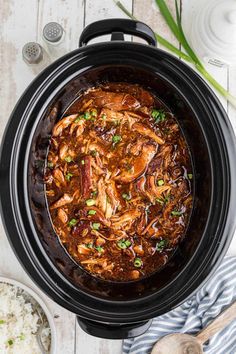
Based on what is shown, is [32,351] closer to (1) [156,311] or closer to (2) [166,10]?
(1) [156,311]

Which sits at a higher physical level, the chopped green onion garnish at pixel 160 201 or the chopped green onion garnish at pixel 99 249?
the chopped green onion garnish at pixel 160 201

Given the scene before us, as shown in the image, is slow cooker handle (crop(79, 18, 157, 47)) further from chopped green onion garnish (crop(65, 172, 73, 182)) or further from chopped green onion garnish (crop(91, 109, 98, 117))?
chopped green onion garnish (crop(65, 172, 73, 182))

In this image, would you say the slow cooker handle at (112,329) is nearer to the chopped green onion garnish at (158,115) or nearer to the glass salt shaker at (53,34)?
the chopped green onion garnish at (158,115)

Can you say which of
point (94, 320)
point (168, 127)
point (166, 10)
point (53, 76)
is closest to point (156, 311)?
Answer: point (94, 320)

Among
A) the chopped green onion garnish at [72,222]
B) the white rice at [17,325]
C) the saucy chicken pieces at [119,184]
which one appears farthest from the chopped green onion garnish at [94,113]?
the white rice at [17,325]

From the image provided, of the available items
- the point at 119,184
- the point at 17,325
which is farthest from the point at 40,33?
the point at 17,325
